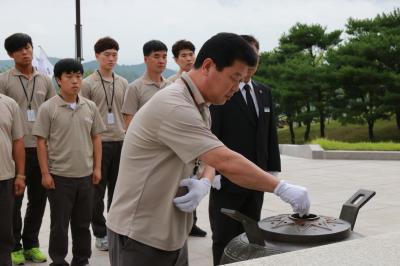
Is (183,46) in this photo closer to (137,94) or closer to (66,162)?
(137,94)

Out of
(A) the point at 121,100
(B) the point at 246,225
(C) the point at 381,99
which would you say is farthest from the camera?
(C) the point at 381,99

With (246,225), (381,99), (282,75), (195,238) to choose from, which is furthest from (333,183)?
(282,75)

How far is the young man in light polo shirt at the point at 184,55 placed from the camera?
6000 mm

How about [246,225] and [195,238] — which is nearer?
[246,225]

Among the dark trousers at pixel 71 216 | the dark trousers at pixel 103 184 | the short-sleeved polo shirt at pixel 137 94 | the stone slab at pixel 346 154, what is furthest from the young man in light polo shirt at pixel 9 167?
the stone slab at pixel 346 154

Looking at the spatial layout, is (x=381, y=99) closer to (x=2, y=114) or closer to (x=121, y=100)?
(x=121, y=100)

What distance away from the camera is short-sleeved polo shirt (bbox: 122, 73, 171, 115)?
220 inches

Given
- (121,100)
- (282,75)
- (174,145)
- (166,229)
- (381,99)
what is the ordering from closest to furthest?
(174,145), (166,229), (121,100), (381,99), (282,75)

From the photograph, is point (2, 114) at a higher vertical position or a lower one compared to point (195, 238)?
higher

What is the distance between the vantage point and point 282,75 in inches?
1147

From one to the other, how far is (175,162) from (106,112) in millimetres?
3263

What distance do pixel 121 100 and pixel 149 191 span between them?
133 inches

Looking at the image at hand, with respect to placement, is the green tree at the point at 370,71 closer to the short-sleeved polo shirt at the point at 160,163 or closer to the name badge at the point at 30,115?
the name badge at the point at 30,115

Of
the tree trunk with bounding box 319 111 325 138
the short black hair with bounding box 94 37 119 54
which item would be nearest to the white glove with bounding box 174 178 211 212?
the short black hair with bounding box 94 37 119 54
